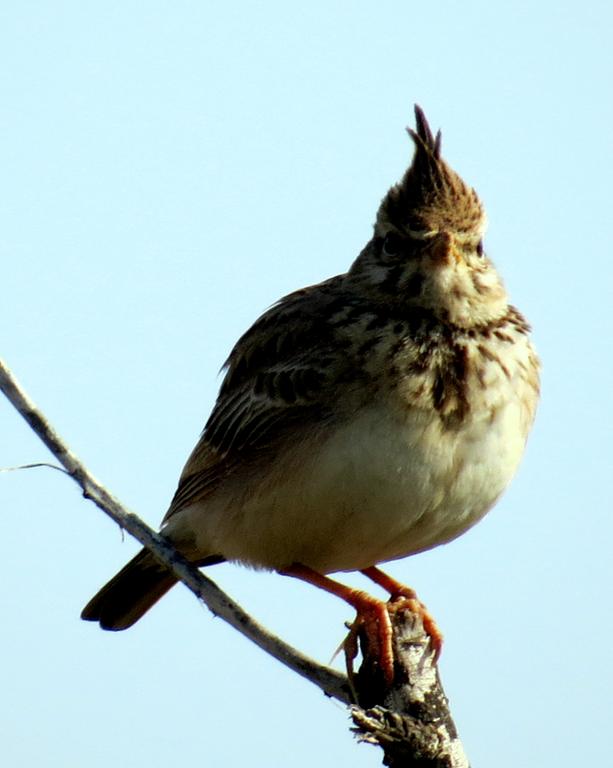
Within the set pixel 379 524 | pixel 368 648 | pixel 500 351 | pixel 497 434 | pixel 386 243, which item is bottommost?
pixel 368 648

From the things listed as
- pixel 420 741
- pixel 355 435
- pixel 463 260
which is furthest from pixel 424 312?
pixel 420 741

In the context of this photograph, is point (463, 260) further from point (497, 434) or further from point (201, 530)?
point (201, 530)

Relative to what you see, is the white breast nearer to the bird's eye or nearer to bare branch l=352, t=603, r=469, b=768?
bare branch l=352, t=603, r=469, b=768

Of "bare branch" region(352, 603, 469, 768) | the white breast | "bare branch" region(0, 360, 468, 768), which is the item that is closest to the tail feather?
the white breast

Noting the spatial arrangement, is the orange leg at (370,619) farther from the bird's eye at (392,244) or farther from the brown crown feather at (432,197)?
the brown crown feather at (432,197)

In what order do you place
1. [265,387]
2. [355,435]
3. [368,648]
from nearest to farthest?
[368,648], [355,435], [265,387]

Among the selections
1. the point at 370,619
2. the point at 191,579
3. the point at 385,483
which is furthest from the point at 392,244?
the point at 191,579

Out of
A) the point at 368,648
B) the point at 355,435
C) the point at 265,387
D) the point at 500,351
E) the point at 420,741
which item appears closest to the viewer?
the point at 420,741
